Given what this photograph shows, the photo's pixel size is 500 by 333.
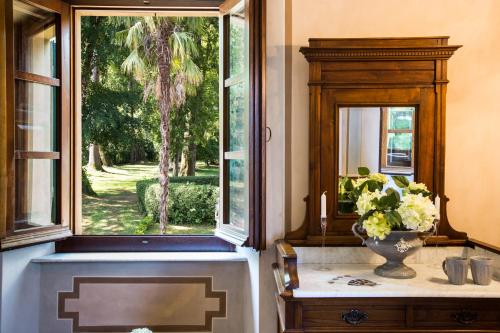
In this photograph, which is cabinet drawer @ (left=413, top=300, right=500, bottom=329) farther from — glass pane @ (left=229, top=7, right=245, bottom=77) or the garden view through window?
the garden view through window

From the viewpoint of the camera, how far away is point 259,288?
2.50 m

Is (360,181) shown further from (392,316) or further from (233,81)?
(233,81)

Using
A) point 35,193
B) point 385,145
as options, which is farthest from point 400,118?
point 35,193

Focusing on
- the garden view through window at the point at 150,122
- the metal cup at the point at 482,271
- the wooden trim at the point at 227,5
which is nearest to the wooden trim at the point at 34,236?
the garden view through window at the point at 150,122

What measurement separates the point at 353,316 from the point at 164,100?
2.07 m

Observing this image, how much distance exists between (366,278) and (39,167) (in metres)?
1.92

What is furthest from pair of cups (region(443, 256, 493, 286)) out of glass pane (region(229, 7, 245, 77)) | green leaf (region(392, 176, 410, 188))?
glass pane (region(229, 7, 245, 77))

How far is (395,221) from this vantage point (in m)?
1.99

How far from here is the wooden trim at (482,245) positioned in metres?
2.19

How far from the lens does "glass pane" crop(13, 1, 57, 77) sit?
253cm

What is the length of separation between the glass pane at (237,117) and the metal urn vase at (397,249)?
914 millimetres

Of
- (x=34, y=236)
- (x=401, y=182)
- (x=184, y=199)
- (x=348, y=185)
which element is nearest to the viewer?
(x=401, y=182)

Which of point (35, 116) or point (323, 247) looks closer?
point (323, 247)

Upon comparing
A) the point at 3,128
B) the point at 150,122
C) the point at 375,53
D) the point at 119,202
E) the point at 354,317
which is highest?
the point at 375,53
